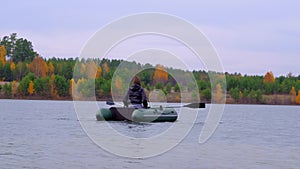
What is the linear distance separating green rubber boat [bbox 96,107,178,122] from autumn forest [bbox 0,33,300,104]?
7137cm

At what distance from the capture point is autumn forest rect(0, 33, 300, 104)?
143375 mm

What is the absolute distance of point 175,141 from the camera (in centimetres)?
3331

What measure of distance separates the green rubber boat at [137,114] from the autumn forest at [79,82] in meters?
71.4

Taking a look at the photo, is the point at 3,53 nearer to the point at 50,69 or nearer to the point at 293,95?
the point at 50,69

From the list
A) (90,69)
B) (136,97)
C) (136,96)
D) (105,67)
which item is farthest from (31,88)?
(136,96)

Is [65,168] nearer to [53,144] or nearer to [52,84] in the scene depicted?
[53,144]

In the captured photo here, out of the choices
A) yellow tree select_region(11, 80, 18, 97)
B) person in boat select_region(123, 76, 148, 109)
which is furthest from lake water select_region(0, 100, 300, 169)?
yellow tree select_region(11, 80, 18, 97)

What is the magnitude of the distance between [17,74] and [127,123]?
135 meters

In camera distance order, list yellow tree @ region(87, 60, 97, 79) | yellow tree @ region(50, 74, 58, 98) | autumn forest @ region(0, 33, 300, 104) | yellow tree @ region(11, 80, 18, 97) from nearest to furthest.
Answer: yellow tree @ region(87, 60, 97, 79), autumn forest @ region(0, 33, 300, 104), yellow tree @ region(50, 74, 58, 98), yellow tree @ region(11, 80, 18, 97)

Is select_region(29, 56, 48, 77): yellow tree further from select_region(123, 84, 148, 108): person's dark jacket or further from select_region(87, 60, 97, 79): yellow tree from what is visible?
select_region(123, 84, 148, 108): person's dark jacket

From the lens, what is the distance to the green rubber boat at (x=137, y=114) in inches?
1563

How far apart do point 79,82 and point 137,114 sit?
92.5 metres

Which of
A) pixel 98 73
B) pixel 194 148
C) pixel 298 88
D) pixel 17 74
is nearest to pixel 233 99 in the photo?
pixel 298 88

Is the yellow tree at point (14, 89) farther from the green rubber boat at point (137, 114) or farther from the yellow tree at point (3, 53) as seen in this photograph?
the green rubber boat at point (137, 114)
